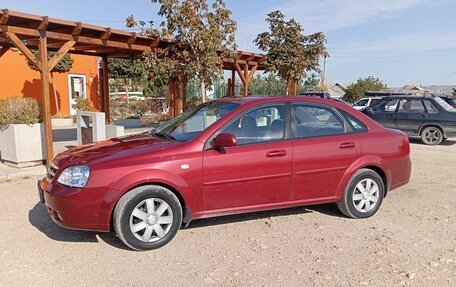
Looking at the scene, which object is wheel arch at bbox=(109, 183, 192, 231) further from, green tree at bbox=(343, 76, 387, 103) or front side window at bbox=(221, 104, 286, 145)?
green tree at bbox=(343, 76, 387, 103)

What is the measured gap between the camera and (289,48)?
14.0m

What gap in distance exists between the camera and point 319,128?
16.1 ft

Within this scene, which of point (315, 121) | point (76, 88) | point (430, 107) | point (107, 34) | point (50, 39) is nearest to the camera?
point (315, 121)

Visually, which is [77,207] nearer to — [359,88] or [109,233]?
[109,233]

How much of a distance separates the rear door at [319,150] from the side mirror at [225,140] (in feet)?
2.78

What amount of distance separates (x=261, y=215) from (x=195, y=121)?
151 cm

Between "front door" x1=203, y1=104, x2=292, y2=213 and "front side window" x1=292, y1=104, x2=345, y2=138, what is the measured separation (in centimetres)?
19

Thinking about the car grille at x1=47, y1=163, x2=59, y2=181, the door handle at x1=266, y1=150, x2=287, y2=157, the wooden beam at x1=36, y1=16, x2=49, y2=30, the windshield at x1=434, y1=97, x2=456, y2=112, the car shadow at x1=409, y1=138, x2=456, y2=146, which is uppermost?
the wooden beam at x1=36, y1=16, x2=49, y2=30

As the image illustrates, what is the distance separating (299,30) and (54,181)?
1194 centimetres

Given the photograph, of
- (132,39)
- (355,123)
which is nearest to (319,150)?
(355,123)

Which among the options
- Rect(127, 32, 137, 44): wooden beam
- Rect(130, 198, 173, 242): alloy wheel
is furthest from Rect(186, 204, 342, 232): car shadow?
Rect(127, 32, 137, 44): wooden beam

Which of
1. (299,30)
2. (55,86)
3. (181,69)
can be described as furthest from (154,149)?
(55,86)

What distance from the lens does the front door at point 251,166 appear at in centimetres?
425

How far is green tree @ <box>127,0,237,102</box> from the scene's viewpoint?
34.2 feet
